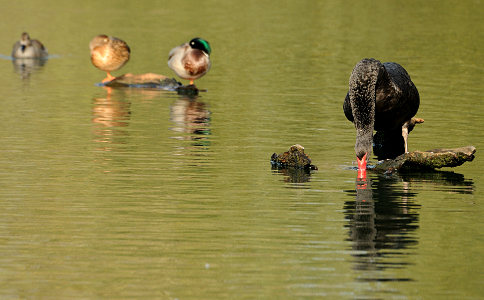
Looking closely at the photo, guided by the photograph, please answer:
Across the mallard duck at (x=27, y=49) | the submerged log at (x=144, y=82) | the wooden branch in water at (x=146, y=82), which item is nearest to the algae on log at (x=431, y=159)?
the wooden branch in water at (x=146, y=82)

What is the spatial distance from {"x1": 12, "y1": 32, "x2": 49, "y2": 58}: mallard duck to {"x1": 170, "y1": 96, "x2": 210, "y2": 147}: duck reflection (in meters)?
11.6

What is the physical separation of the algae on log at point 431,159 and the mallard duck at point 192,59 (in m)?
11.4

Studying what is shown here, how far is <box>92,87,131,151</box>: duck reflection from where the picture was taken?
19.9 metres

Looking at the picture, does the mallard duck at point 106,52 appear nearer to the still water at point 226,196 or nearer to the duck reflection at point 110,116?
the still water at point 226,196

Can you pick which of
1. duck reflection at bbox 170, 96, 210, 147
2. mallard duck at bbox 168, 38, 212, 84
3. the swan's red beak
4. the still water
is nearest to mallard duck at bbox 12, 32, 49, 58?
the still water

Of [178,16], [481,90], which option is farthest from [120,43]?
[178,16]

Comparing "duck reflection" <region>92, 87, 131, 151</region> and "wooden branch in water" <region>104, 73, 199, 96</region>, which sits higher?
"wooden branch in water" <region>104, 73, 199, 96</region>

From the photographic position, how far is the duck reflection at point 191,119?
19.6 meters

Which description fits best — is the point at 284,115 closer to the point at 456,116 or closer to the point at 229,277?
the point at 456,116

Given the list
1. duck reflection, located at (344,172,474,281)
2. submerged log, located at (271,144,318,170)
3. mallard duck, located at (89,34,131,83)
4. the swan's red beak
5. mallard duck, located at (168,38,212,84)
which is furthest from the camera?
mallard duck, located at (89,34,131,83)

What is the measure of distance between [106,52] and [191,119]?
286 inches

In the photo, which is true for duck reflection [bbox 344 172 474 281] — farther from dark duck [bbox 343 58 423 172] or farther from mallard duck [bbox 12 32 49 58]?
mallard duck [bbox 12 32 49 58]

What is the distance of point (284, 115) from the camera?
22.7 metres

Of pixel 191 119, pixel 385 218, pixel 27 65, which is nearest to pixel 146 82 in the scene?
pixel 191 119
